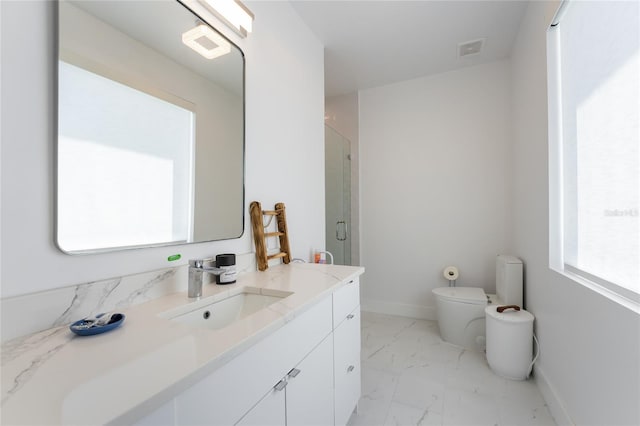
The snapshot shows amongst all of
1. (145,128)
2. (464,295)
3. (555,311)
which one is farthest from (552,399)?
(145,128)

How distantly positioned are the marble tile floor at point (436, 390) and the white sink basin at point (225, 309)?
924 millimetres

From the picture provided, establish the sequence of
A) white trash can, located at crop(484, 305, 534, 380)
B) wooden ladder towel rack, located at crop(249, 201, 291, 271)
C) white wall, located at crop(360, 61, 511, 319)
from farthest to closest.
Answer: white wall, located at crop(360, 61, 511, 319) → white trash can, located at crop(484, 305, 534, 380) → wooden ladder towel rack, located at crop(249, 201, 291, 271)

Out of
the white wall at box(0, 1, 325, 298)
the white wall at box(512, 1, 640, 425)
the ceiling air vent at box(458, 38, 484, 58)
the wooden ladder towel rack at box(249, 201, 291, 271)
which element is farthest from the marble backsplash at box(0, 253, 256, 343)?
the ceiling air vent at box(458, 38, 484, 58)

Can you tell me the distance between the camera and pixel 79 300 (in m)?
0.81

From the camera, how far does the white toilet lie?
2191 millimetres

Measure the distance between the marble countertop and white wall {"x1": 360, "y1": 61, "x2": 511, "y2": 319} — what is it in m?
2.40

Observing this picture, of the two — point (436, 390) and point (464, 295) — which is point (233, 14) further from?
point (464, 295)

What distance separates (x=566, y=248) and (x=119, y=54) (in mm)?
2241

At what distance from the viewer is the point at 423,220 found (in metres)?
3.03

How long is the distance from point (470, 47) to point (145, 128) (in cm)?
264

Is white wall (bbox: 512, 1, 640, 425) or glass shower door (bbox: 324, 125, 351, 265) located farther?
glass shower door (bbox: 324, 125, 351, 265)

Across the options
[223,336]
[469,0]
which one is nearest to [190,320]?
[223,336]

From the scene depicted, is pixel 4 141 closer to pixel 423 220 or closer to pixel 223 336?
pixel 223 336

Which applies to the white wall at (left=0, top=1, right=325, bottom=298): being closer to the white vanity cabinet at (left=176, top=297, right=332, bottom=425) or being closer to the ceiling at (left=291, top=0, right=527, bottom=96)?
the ceiling at (left=291, top=0, right=527, bottom=96)
